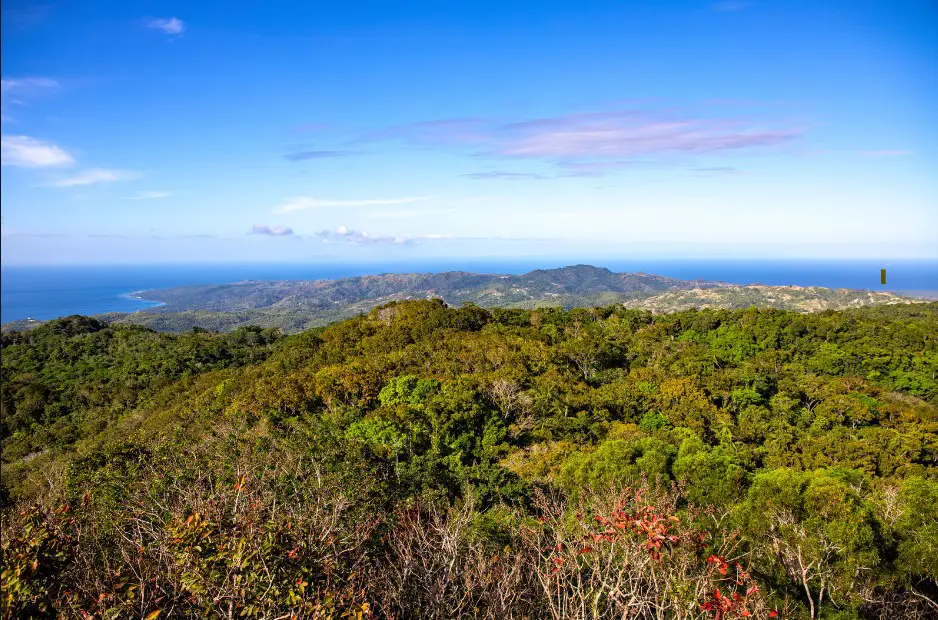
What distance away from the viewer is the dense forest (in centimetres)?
541

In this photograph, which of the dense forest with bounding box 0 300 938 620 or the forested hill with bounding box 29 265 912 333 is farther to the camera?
the forested hill with bounding box 29 265 912 333

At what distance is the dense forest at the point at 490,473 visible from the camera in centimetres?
541

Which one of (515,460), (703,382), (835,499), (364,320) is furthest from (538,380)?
(364,320)

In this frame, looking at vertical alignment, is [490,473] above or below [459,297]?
above

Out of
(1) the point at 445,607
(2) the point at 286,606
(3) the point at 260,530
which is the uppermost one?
(3) the point at 260,530

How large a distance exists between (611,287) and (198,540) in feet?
637

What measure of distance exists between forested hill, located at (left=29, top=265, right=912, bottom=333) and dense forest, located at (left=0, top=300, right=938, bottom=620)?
74051 mm

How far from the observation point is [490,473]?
16.3 m

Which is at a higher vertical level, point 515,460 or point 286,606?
point 286,606

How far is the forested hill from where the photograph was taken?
108812 mm

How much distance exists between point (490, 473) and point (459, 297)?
518 feet

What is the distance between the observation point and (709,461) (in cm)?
1659

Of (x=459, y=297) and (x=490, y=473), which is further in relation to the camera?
(x=459, y=297)

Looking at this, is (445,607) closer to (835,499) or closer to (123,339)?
(835,499)
